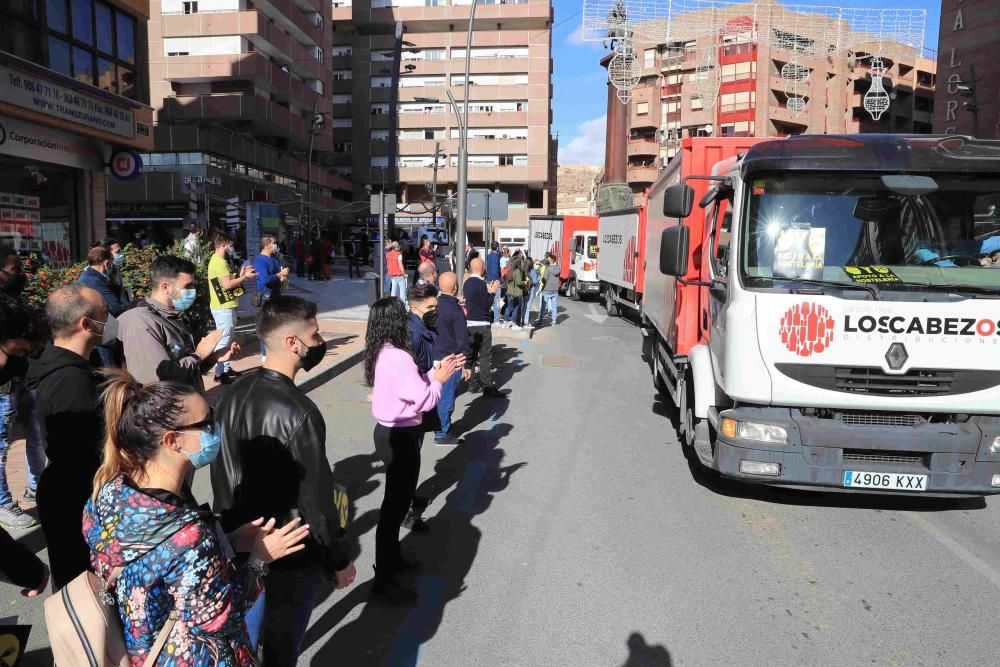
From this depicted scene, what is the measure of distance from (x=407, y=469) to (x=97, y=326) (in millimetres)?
1776

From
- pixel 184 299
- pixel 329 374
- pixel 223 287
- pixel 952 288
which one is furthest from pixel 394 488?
pixel 329 374

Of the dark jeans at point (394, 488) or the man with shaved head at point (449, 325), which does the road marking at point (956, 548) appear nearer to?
the dark jeans at point (394, 488)

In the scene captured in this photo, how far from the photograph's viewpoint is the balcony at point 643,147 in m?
70.9

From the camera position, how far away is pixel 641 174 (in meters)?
71.3

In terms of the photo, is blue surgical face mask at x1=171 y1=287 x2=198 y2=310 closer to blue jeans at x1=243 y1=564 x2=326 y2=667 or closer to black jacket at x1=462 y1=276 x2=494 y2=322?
blue jeans at x1=243 y1=564 x2=326 y2=667

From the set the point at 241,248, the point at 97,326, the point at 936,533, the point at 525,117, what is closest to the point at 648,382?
the point at 936,533

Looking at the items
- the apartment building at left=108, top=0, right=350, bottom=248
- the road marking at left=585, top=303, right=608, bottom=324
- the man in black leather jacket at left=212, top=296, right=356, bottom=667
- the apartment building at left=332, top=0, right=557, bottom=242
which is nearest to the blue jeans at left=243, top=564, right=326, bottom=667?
the man in black leather jacket at left=212, top=296, right=356, bottom=667

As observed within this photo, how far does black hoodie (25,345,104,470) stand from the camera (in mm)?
3332

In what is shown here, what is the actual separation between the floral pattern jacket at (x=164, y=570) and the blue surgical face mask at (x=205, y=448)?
13cm

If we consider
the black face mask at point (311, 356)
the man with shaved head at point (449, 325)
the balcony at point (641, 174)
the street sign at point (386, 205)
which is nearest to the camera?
the black face mask at point (311, 356)

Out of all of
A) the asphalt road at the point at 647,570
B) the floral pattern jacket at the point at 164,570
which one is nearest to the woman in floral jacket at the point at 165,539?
the floral pattern jacket at the point at 164,570

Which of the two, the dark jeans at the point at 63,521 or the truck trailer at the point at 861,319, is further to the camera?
the truck trailer at the point at 861,319

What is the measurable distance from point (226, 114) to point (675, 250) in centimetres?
3935

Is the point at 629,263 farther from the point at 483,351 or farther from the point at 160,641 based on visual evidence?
the point at 160,641
